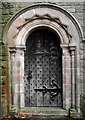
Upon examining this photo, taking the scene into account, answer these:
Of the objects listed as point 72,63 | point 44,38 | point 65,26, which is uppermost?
point 65,26

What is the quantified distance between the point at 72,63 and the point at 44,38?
113cm

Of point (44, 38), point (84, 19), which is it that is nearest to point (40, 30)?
point (44, 38)

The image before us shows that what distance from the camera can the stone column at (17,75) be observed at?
Result: 3.77 m

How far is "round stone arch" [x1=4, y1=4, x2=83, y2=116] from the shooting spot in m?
3.70

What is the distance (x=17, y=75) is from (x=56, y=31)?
5.39ft

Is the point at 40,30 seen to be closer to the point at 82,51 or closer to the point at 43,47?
the point at 43,47

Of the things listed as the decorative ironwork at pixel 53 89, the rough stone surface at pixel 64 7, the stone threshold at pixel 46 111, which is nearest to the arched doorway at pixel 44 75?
the decorative ironwork at pixel 53 89

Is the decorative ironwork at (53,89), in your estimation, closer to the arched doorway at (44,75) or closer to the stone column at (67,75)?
the arched doorway at (44,75)

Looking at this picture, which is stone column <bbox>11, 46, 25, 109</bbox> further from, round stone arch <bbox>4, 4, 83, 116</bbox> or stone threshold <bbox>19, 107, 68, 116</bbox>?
stone threshold <bbox>19, 107, 68, 116</bbox>

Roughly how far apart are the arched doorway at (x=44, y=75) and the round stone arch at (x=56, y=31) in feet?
0.92

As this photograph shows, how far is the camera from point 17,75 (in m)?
3.79

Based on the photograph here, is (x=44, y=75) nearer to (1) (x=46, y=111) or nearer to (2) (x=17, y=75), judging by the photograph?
(2) (x=17, y=75)

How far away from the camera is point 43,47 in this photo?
4.06 meters

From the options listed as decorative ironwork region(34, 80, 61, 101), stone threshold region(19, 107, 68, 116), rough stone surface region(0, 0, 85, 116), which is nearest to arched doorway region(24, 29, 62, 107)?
decorative ironwork region(34, 80, 61, 101)
